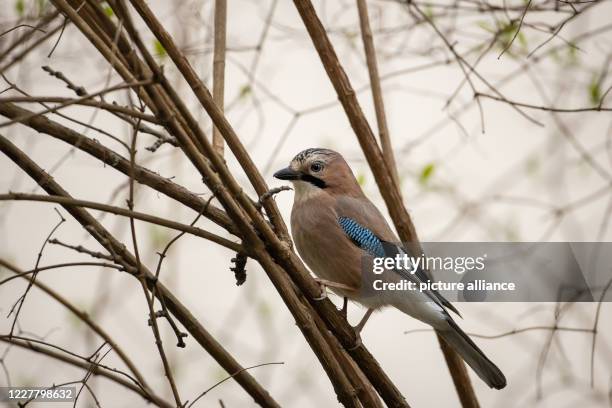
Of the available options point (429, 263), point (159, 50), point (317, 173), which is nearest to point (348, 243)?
point (429, 263)

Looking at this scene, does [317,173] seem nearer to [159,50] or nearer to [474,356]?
[159,50]

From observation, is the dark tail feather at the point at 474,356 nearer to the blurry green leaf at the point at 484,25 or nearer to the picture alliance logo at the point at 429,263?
the picture alliance logo at the point at 429,263

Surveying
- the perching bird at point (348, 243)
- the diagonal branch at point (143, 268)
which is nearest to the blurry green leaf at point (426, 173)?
the perching bird at point (348, 243)

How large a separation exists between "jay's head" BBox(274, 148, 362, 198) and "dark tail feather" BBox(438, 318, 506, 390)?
1185mm

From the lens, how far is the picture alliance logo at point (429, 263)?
3.32 meters

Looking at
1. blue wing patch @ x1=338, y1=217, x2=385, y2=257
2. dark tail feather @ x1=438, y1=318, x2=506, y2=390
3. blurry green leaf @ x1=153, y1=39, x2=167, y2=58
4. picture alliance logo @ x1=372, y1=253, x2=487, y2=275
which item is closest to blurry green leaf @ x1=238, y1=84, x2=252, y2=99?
blurry green leaf @ x1=153, y1=39, x2=167, y2=58

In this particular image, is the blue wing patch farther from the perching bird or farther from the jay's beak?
the jay's beak

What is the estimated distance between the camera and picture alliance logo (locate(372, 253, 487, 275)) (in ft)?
10.9

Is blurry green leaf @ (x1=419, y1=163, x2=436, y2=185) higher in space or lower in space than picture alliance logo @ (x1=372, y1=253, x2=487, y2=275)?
higher

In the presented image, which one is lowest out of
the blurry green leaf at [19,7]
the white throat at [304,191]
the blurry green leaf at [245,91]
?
the white throat at [304,191]

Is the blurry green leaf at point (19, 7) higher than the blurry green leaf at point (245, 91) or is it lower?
higher

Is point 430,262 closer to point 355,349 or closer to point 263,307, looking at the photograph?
point 355,349

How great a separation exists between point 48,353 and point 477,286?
1.69 m

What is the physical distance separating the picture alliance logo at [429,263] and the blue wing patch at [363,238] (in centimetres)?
7
